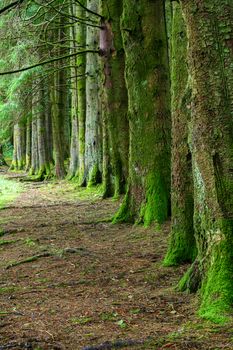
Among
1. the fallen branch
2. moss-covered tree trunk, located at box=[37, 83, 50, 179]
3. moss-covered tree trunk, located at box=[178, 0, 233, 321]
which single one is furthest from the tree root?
moss-covered tree trunk, located at box=[37, 83, 50, 179]

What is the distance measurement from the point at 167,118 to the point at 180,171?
2.87m

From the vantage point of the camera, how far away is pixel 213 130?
4.61 meters

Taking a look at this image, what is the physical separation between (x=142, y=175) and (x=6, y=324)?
4.97 metres

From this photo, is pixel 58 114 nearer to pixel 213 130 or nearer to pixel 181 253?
pixel 181 253

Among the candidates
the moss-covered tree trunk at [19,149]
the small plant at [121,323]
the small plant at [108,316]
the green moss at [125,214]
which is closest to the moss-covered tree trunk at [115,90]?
the green moss at [125,214]

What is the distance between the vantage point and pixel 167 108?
928 centimetres

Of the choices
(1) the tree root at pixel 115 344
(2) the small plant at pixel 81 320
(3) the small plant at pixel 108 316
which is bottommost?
(2) the small plant at pixel 81 320

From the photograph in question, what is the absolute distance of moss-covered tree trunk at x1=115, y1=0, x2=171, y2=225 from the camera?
9.03m

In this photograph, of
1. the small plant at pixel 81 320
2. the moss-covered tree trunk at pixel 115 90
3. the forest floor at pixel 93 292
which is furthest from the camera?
the moss-covered tree trunk at pixel 115 90

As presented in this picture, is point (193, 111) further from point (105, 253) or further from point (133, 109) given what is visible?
point (133, 109)

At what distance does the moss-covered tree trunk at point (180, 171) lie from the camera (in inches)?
252

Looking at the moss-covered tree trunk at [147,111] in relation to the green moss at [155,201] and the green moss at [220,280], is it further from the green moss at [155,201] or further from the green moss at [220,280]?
the green moss at [220,280]

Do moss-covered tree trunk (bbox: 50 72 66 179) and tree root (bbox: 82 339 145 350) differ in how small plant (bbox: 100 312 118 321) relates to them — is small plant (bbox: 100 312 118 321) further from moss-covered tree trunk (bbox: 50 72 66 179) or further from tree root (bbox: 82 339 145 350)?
moss-covered tree trunk (bbox: 50 72 66 179)

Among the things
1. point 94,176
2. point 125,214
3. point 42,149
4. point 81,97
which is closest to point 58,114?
point 81,97
